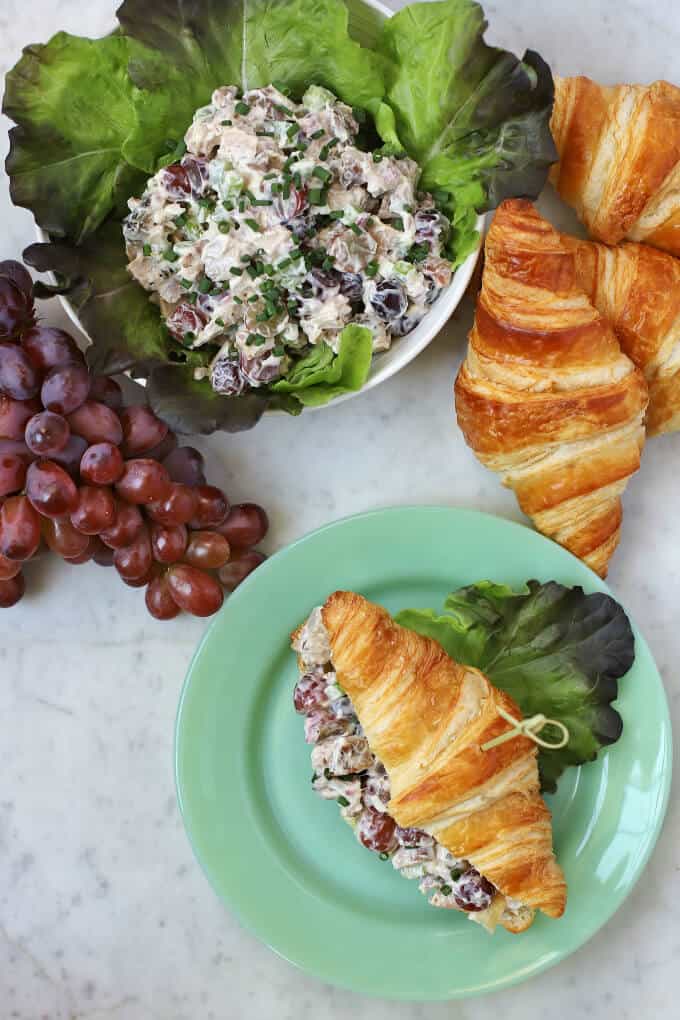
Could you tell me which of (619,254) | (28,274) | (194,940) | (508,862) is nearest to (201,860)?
(194,940)

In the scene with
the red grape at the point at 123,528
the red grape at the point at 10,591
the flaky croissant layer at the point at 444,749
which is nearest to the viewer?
the flaky croissant layer at the point at 444,749

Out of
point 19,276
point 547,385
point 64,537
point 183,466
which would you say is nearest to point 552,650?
point 547,385

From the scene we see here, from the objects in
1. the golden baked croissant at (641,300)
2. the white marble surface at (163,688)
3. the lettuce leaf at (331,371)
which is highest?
the golden baked croissant at (641,300)

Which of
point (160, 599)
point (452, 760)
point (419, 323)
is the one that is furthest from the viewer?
point (160, 599)

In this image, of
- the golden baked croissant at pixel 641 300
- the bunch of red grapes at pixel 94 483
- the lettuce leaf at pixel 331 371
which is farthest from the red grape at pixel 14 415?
the golden baked croissant at pixel 641 300

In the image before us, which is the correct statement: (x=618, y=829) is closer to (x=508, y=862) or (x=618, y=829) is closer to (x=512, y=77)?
(x=508, y=862)

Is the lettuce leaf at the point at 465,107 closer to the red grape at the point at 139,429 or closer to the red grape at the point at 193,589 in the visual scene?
the red grape at the point at 139,429

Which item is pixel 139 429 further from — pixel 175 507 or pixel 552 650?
pixel 552 650
